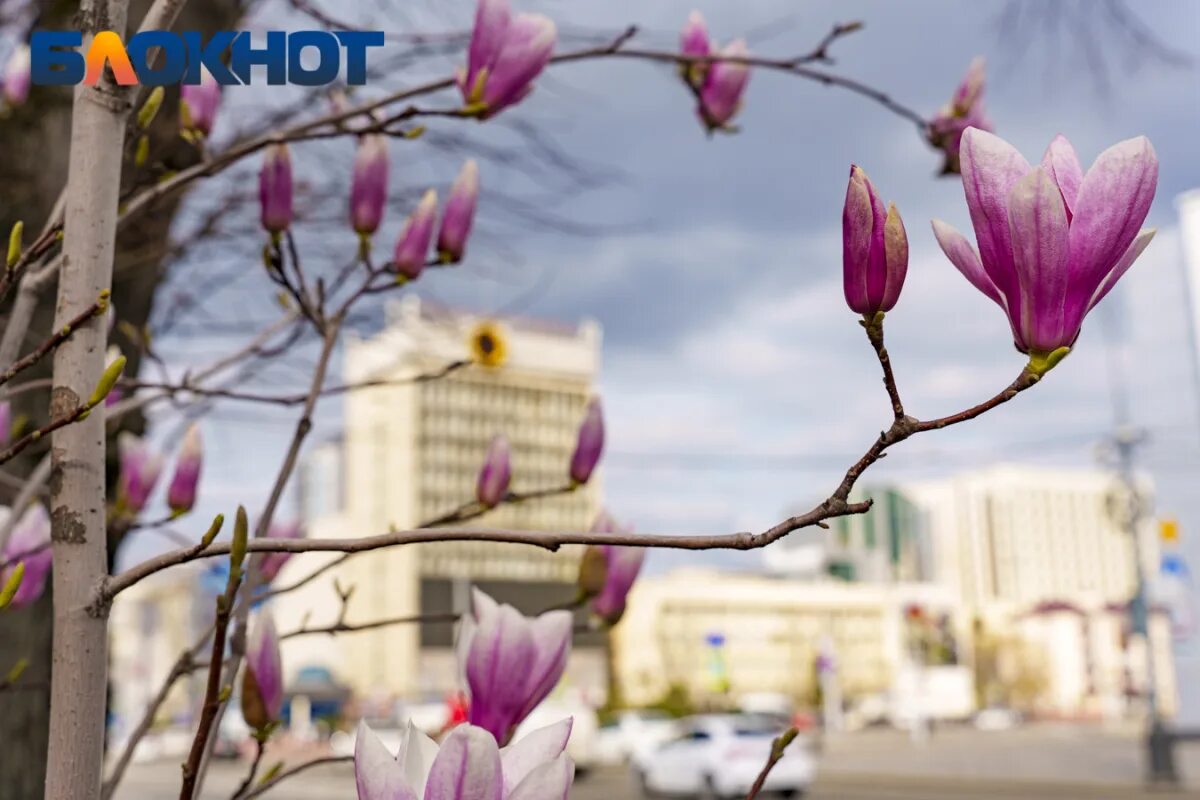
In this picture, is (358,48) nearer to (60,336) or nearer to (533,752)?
(60,336)

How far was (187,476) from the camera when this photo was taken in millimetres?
1658

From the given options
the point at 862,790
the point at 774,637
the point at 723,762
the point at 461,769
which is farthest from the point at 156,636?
the point at 461,769

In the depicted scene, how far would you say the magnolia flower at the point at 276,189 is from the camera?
1619 mm

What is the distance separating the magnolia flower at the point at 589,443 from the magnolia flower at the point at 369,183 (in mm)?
376

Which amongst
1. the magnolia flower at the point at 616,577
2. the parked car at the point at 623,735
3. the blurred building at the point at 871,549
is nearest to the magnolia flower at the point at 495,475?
the magnolia flower at the point at 616,577

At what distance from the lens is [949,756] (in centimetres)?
3102

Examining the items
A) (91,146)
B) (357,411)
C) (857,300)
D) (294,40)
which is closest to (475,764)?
(857,300)

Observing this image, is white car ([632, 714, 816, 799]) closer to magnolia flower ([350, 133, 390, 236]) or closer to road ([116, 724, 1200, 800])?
road ([116, 724, 1200, 800])

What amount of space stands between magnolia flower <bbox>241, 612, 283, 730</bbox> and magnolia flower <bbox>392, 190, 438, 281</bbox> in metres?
0.60

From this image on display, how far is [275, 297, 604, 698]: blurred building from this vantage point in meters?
74.8

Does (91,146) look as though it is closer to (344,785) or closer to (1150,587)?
(344,785)

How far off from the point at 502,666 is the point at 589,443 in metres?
0.62

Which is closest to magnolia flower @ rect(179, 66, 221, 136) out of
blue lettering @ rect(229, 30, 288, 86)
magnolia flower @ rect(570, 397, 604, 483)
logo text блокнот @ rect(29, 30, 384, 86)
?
logo text блокнот @ rect(29, 30, 384, 86)

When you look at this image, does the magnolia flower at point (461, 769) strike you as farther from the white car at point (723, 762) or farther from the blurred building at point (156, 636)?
the blurred building at point (156, 636)
